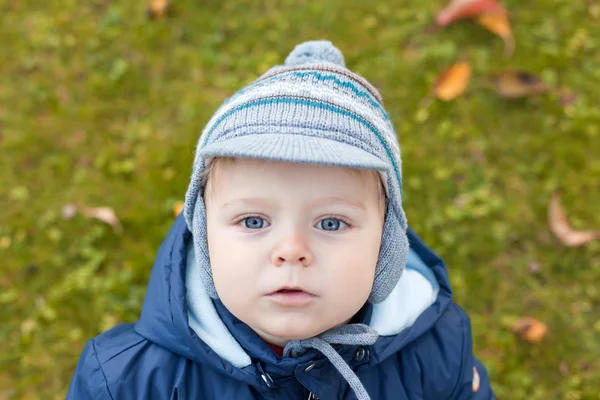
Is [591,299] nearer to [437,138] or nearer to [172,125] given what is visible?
[437,138]

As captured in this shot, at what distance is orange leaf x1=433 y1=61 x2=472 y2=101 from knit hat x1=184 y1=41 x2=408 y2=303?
5.72 ft

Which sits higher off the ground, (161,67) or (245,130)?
(161,67)

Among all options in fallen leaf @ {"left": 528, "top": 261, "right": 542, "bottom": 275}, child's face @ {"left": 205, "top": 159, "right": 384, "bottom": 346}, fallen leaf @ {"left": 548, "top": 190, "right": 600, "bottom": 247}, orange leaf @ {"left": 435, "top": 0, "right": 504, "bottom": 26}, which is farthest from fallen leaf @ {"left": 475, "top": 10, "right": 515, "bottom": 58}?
child's face @ {"left": 205, "top": 159, "right": 384, "bottom": 346}

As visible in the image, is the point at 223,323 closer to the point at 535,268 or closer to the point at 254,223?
the point at 254,223

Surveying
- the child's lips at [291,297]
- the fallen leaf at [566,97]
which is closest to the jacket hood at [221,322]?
the child's lips at [291,297]

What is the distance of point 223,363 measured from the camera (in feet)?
5.73

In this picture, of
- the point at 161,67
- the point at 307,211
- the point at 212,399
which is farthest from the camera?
the point at 161,67

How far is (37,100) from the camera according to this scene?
345 centimetres

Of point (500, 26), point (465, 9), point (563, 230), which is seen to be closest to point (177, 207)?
point (563, 230)

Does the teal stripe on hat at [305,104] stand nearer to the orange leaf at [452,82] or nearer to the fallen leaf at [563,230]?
the fallen leaf at [563,230]

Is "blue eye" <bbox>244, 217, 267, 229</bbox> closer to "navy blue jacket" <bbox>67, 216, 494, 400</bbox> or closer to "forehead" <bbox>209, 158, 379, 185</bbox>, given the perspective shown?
"forehead" <bbox>209, 158, 379, 185</bbox>

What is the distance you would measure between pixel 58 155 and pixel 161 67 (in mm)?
784

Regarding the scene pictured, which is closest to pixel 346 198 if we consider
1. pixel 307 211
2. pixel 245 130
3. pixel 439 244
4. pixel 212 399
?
pixel 307 211

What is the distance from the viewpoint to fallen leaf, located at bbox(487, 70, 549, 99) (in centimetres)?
347
